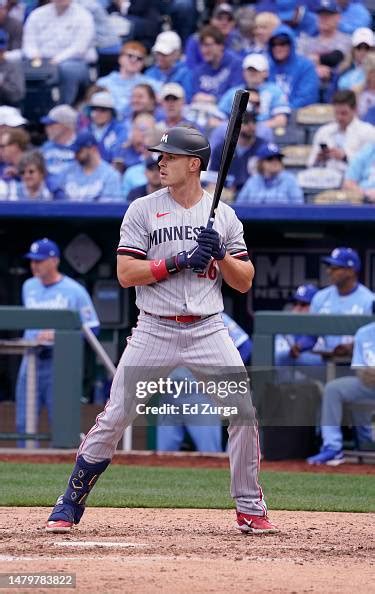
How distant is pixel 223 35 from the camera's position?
1289 cm

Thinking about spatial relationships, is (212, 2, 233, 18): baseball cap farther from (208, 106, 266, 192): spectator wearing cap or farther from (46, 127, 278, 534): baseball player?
(46, 127, 278, 534): baseball player

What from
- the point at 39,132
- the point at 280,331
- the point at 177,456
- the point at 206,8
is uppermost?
the point at 206,8

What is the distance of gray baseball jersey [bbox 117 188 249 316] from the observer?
5559mm

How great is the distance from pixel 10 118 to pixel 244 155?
8.55 feet

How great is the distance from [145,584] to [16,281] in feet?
26.7

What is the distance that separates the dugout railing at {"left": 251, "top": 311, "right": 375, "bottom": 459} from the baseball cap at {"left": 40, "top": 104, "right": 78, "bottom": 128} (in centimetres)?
359

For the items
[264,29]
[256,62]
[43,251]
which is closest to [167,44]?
[264,29]

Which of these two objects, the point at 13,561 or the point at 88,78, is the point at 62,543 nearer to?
the point at 13,561

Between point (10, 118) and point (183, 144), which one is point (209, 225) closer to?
point (183, 144)

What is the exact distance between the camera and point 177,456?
32.6 ft

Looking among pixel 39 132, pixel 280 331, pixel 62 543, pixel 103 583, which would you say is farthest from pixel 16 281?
pixel 103 583

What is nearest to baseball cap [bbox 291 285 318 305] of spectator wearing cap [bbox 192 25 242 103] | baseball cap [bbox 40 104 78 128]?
spectator wearing cap [bbox 192 25 242 103]

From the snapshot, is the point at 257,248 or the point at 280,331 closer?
the point at 280,331

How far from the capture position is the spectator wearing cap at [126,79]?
1303 cm
